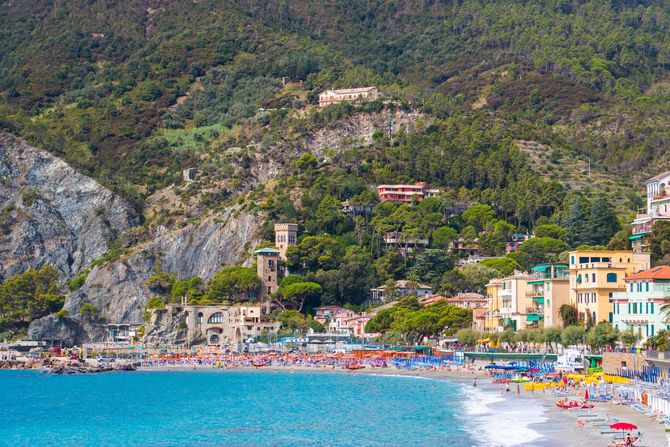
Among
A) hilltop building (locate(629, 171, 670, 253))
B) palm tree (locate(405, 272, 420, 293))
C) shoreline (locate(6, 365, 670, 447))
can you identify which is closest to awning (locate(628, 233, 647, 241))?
hilltop building (locate(629, 171, 670, 253))

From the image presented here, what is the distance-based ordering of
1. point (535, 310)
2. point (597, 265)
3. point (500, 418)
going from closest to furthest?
1. point (500, 418)
2. point (597, 265)
3. point (535, 310)

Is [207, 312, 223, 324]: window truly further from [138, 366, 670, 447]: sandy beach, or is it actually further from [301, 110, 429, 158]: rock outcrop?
[138, 366, 670, 447]: sandy beach

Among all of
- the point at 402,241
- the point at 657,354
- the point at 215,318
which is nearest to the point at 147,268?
the point at 215,318

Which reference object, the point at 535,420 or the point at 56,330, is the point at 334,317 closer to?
the point at 56,330

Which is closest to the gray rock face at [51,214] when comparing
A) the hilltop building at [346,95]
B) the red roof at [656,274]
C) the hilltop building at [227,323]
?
the hilltop building at [227,323]

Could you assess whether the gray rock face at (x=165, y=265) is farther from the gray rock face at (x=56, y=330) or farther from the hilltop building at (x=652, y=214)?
the hilltop building at (x=652, y=214)

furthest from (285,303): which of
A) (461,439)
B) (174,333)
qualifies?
(461,439)
